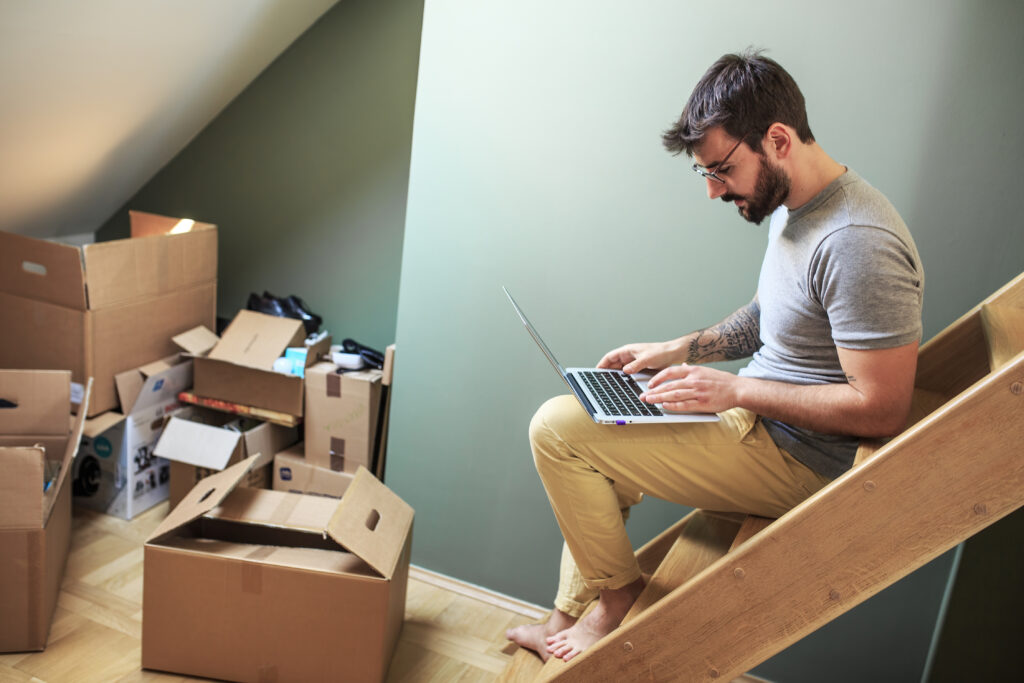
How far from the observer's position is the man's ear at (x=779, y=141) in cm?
127

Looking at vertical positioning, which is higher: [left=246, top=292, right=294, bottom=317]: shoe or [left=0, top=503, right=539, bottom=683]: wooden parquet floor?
[left=246, top=292, right=294, bottom=317]: shoe

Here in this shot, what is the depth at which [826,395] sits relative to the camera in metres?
1.21

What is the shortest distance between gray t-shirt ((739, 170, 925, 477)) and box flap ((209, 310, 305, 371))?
1577 mm

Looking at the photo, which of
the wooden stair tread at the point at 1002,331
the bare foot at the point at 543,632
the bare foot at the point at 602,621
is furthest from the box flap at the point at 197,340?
the wooden stair tread at the point at 1002,331

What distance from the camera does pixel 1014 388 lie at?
3.04 feet

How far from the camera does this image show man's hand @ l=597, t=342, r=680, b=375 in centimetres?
155

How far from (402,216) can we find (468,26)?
908 millimetres

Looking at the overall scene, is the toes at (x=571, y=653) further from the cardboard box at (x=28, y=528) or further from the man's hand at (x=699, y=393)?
the cardboard box at (x=28, y=528)

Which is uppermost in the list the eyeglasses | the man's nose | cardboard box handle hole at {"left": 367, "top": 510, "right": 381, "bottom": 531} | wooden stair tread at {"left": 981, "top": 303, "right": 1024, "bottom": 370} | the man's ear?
the man's ear

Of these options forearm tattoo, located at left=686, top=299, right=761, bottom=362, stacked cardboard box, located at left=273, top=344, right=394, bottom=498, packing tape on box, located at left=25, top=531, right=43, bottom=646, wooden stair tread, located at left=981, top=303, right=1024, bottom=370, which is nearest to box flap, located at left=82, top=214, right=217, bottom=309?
stacked cardboard box, located at left=273, top=344, right=394, bottom=498

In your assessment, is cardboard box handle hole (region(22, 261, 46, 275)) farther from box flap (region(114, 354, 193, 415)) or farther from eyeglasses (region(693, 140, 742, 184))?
eyeglasses (region(693, 140, 742, 184))

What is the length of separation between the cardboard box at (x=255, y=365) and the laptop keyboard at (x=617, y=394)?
1286mm

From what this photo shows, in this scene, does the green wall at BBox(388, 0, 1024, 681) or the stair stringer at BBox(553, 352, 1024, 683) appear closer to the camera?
the stair stringer at BBox(553, 352, 1024, 683)

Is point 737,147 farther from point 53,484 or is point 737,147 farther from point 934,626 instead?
point 53,484
